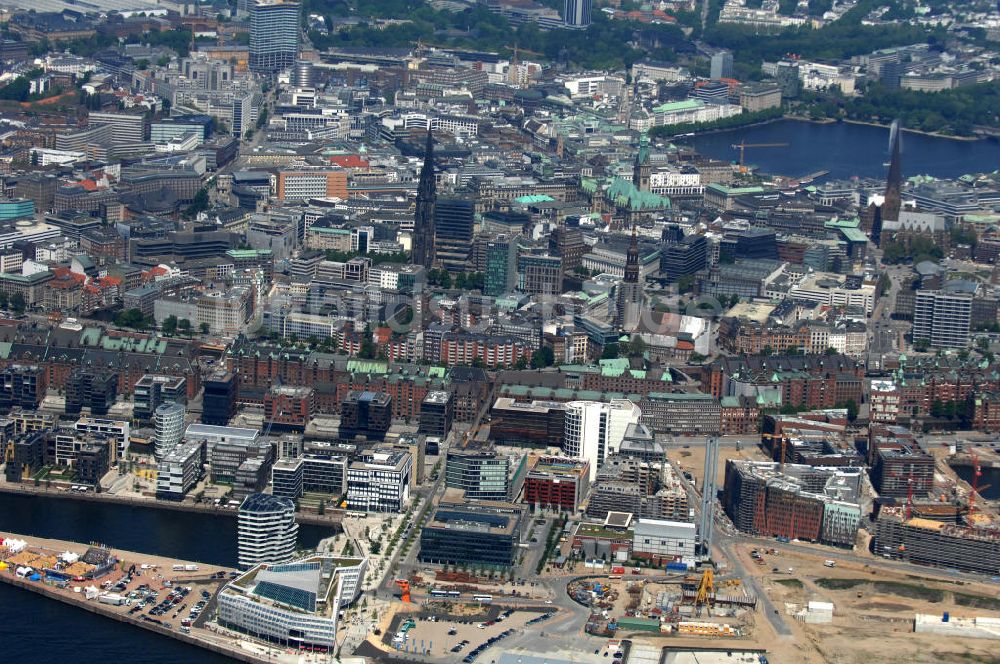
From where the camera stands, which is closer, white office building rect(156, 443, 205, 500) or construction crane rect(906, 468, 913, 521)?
construction crane rect(906, 468, 913, 521)

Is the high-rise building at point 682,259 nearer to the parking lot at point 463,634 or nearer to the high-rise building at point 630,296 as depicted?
the high-rise building at point 630,296

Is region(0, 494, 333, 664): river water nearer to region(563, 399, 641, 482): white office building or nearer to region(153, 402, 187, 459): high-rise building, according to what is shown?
region(153, 402, 187, 459): high-rise building

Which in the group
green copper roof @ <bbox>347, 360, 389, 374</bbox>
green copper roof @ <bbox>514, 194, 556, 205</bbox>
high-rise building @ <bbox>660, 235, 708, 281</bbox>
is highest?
green copper roof @ <bbox>514, 194, 556, 205</bbox>

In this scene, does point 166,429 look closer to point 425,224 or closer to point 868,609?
point 868,609

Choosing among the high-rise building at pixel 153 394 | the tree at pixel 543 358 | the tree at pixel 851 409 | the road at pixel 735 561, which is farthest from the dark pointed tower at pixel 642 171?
the road at pixel 735 561

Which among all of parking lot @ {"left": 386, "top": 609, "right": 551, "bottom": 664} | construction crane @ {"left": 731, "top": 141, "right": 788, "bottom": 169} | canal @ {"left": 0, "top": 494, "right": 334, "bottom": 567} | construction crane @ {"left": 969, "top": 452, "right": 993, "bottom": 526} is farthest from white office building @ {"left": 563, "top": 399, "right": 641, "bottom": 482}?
construction crane @ {"left": 731, "top": 141, "right": 788, "bottom": 169}

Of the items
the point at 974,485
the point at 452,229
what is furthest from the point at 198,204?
the point at 974,485
